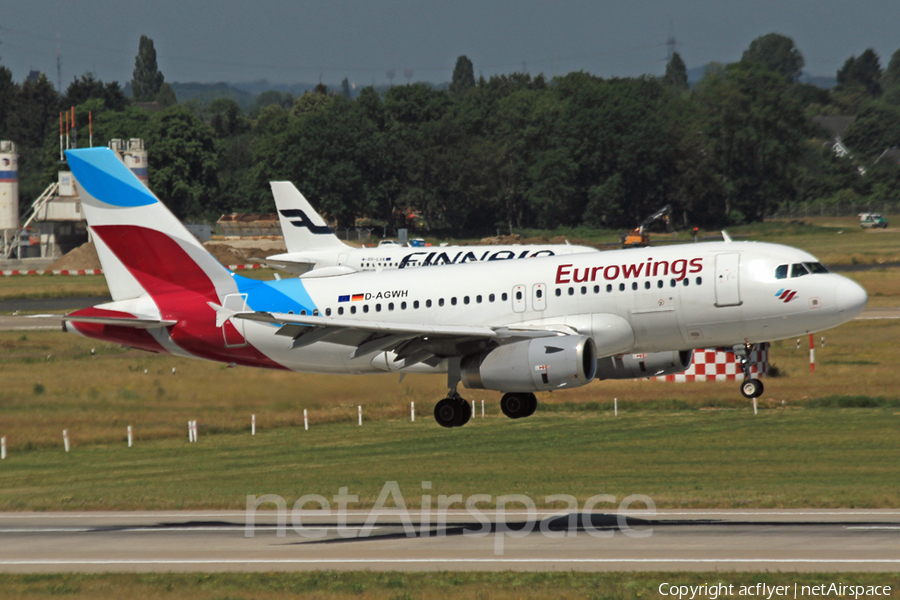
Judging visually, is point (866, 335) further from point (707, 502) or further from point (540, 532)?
point (540, 532)

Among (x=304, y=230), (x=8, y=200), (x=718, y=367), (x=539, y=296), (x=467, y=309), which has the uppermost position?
(x=8, y=200)

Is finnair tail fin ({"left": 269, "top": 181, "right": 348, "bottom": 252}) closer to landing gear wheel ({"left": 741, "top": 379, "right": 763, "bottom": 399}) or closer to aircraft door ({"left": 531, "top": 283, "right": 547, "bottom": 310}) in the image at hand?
aircraft door ({"left": 531, "top": 283, "right": 547, "bottom": 310})

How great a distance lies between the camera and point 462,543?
49.2 m

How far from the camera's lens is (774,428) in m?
75.2

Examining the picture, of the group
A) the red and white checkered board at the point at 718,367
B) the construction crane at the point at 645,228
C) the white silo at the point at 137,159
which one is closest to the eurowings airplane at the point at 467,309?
the red and white checkered board at the point at 718,367

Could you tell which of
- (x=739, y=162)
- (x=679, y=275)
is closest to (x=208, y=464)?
(x=679, y=275)

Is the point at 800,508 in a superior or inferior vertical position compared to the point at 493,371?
inferior

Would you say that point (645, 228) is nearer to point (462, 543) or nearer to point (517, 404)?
point (462, 543)

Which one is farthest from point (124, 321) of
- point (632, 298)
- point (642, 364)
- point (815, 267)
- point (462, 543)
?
point (815, 267)

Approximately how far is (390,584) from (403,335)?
9.15 m

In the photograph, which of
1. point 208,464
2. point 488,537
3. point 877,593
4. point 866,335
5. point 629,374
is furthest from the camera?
point 866,335

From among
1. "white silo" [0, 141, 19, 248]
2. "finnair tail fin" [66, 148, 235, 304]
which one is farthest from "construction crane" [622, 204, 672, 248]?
"finnair tail fin" [66, 148, 235, 304]

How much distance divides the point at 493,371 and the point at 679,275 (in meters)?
7.39

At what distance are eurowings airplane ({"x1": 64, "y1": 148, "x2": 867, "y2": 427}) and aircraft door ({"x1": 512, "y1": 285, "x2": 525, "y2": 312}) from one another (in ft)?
0.12
